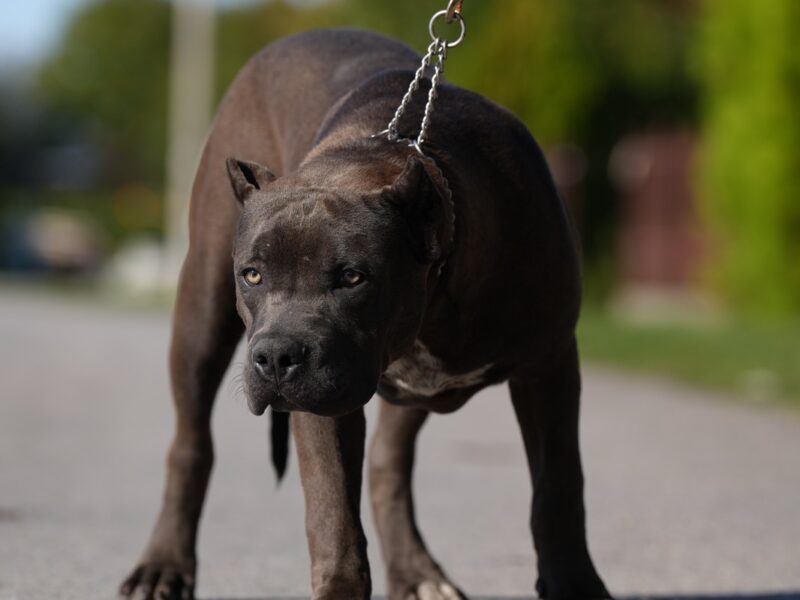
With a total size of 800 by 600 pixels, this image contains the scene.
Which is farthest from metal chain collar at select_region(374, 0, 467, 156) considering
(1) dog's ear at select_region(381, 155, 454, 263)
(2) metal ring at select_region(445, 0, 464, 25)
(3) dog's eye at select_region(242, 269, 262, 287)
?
(3) dog's eye at select_region(242, 269, 262, 287)

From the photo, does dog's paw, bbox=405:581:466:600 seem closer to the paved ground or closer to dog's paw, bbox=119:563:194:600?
the paved ground

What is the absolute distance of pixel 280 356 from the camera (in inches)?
130

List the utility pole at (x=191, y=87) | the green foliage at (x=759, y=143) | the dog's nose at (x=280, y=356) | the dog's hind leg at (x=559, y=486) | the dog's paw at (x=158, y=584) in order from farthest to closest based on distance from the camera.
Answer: the utility pole at (x=191, y=87), the green foliage at (x=759, y=143), the dog's paw at (x=158, y=584), the dog's hind leg at (x=559, y=486), the dog's nose at (x=280, y=356)

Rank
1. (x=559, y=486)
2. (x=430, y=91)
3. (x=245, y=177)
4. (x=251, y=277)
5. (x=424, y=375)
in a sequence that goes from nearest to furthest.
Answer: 1. (x=251, y=277)
2. (x=245, y=177)
3. (x=424, y=375)
4. (x=430, y=91)
5. (x=559, y=486)

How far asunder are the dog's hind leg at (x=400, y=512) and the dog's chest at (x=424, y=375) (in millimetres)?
758

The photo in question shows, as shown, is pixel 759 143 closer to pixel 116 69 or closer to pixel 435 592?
pixel 435 592

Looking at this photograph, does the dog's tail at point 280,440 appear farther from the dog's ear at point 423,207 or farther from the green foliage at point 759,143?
the green foliage at point 759,143

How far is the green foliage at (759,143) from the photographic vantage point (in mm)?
16656

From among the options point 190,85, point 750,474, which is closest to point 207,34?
point 190,85

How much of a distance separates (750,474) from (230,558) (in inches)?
112

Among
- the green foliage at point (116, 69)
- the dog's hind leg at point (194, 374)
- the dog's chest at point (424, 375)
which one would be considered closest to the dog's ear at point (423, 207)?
the dog's chest at point (424, 375)

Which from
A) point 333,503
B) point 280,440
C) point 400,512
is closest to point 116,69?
point 280,440

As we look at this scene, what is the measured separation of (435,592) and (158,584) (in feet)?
2.50

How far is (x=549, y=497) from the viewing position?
4.20 metres
